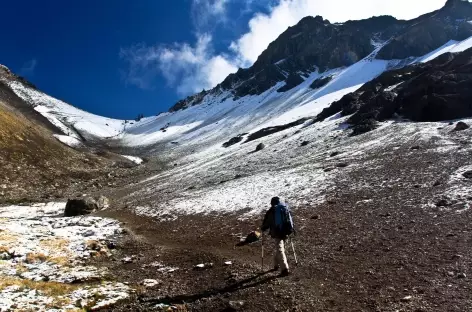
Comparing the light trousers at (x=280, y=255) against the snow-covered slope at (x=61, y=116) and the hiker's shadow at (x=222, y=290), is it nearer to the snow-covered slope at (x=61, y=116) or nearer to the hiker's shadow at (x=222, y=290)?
the hiker's shadow at (x=222, y=290)

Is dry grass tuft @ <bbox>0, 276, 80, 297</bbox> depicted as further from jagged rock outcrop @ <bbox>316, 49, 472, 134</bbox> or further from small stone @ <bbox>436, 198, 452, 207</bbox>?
jagged rock outcrop @ <bbox>316, 49, 472, 134</bbox>

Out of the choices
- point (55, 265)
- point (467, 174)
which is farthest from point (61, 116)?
point (467, 174)

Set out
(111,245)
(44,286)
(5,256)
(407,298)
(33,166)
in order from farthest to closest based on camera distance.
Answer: (33,166), (111,245), (5,256), (44,286), (407,298)

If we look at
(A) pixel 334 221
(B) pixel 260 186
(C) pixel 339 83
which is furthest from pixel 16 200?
(C) pixel 339 83

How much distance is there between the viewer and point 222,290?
12328mm

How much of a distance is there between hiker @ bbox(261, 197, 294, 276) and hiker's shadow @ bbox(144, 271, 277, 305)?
626 mm

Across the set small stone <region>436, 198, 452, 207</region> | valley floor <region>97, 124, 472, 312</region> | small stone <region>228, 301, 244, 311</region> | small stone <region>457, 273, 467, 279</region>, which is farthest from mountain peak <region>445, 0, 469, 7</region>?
small stone <region>228, 301, 244, 311</region>

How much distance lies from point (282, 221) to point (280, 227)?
222 millimetres

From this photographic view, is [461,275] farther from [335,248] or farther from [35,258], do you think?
[35,258]

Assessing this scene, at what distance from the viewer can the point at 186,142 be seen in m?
118

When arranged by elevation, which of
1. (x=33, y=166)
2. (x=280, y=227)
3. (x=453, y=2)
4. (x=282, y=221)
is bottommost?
(x=280, y=227)

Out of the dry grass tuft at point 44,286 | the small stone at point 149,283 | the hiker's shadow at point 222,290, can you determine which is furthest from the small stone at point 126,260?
the hiker's shadow at point 222,290

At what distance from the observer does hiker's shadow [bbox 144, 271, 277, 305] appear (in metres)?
11.8

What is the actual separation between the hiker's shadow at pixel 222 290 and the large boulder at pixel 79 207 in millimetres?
21215
